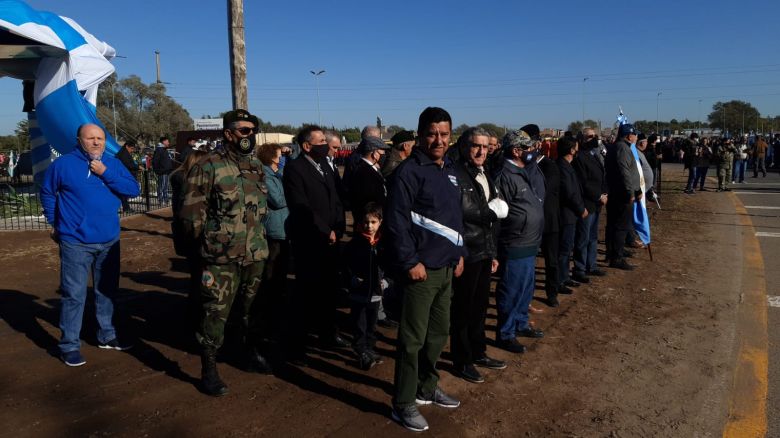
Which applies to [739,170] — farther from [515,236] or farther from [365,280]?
[365,280]

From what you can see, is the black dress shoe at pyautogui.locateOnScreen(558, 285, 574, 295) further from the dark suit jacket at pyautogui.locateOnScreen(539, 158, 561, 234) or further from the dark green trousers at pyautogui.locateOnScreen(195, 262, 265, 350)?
the dark green trousers at pyautogui.locateOnScreen(195, 262, 265, 350)

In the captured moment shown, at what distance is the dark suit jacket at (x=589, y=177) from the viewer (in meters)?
6.94

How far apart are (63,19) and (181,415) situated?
9.12 metres

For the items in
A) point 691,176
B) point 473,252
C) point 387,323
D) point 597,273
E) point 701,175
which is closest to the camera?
point 473,252

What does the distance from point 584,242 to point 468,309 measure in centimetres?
351

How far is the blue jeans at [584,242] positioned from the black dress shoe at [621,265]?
2.03 ft

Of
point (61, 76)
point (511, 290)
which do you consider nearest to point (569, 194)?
point (511, 290)

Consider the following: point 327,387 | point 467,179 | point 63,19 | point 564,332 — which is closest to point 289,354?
point 327,387

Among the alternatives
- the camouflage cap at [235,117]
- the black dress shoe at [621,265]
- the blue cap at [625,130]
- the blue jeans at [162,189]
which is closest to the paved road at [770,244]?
the black dress shoe at [621,265]

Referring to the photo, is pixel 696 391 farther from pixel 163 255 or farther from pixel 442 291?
pixel 163 255

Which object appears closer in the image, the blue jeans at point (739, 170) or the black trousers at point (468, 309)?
the black trousers at point (468, 309)

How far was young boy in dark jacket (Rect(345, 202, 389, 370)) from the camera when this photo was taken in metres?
4.40

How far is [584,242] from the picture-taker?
23.1ft

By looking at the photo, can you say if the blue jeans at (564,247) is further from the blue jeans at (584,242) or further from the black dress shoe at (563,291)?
the blue jeans at (584,242)
